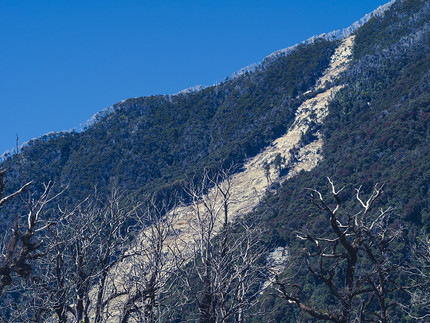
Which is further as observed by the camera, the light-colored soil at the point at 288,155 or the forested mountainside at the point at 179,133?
the forested mountainside at the point at 179,133

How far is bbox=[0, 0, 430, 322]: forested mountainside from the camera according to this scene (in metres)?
50.3

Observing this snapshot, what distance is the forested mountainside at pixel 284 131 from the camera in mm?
50312

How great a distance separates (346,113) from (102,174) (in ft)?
176

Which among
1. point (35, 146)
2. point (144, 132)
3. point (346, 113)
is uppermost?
point (35, 146)

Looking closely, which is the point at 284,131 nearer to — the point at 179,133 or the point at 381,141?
the point at 179,133

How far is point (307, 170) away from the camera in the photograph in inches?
2958

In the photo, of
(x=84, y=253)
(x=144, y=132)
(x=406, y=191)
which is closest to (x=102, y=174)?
(x=144, y=132)

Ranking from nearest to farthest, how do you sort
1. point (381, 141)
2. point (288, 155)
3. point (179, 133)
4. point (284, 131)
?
1. point (381, 141)
2. point (288, 155)
3. point (284, 131)
4. point (179, 133)

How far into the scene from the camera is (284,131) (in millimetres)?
97375

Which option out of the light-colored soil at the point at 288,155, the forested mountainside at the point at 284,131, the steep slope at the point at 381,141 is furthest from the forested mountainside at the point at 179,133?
the steep slope at the point at 381,141

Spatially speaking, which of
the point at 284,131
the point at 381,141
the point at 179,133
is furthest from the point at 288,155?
the point at 179,133

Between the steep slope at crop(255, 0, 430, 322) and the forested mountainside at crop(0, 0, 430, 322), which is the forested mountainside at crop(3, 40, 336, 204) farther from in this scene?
the steep slope at crop(255, 0, 430, 322)

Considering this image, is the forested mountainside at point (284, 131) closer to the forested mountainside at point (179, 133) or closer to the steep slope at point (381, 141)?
the steep slope at point (381, 141)

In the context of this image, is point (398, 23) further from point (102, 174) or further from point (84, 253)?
point (84, 253)
